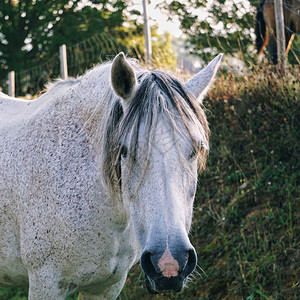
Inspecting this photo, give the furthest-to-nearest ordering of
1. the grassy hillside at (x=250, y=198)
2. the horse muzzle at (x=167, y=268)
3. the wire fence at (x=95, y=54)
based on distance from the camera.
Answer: the wire fence at (x=95, y=54) → the grassy hillside at (x=250, y=198) → the horse muzzle at (x=167, y=268)

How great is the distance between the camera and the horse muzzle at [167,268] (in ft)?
6.84

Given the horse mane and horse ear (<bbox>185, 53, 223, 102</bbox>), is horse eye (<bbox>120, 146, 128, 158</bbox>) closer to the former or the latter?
the horse mane

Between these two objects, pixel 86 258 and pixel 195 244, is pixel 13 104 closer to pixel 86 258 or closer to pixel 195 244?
pixel 86 258

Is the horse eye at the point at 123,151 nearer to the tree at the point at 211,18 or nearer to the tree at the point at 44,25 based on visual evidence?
the tree at the point at 211,18

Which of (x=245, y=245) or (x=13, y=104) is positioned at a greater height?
(x=13, y=104)

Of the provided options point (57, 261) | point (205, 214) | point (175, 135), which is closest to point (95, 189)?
point (57, 261)

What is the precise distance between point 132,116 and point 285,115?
11.2 ft

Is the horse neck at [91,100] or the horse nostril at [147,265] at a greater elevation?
the horse neck at [91,100]

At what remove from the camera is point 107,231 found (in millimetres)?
2838

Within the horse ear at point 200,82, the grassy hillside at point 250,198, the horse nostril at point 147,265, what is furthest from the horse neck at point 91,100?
the grassy hillside at point 250,198

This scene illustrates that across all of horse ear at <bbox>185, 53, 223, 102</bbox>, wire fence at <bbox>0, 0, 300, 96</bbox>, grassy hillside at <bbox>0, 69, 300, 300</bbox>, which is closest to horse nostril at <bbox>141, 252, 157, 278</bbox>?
horse ear at <bbox>185, 53, 223, 102</bbox>

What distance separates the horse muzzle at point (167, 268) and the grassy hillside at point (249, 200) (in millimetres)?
2210

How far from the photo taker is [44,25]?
18547mm

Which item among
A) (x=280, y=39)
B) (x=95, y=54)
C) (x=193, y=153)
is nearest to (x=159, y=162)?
(x=193, y=153)
